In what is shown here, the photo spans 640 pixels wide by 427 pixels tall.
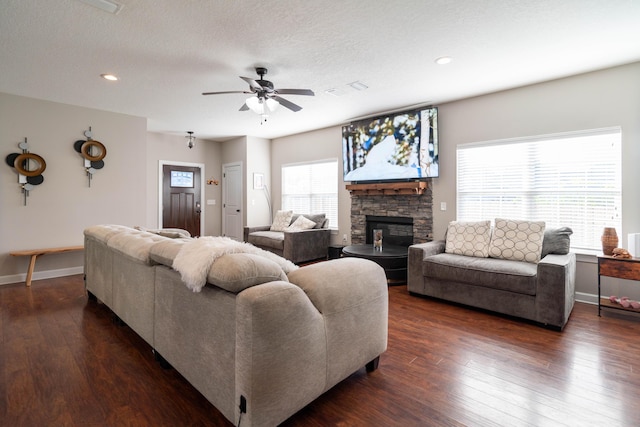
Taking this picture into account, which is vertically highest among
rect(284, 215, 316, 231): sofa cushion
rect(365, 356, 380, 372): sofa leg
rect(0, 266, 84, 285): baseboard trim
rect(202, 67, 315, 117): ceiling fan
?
rect(202, 67, 315, 117): ceiling fan

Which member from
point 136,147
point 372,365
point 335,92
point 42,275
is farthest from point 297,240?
point 42,275

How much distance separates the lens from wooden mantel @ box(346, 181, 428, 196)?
473 centimetres

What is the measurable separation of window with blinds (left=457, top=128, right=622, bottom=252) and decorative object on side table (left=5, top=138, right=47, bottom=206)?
20.0ft

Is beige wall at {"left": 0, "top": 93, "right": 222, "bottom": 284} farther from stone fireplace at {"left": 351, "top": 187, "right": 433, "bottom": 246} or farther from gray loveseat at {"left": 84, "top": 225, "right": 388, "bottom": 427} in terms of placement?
stone fireplace at {"left": 351, "top": 187, "right": 433, "bottom": 246}

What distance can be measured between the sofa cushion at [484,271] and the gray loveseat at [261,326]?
64.4 inches

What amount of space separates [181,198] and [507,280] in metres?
6.66

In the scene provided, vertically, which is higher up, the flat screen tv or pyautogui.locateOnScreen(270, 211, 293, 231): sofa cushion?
the flat screen tv

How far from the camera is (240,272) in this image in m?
1.41

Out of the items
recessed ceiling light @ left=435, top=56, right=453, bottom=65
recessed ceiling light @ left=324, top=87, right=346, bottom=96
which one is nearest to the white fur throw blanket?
recessed ceiling light @ left=435, top=56, right=453, bottom=65

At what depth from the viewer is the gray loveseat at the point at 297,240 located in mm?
5461

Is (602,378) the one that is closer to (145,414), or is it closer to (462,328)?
(462,328)

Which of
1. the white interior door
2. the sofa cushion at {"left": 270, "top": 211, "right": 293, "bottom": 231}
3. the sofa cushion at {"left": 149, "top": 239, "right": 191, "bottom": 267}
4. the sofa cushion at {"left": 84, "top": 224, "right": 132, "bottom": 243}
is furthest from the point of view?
the white interior door

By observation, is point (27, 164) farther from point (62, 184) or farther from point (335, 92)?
point (335, 92)

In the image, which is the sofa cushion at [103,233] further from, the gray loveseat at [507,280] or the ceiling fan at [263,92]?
the gray loveseat at [507,280]
